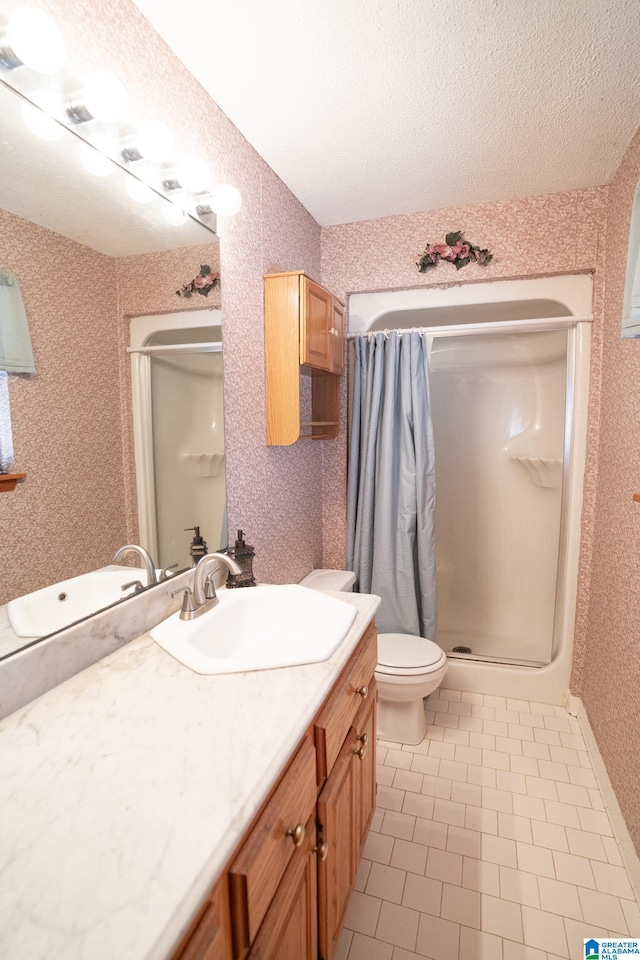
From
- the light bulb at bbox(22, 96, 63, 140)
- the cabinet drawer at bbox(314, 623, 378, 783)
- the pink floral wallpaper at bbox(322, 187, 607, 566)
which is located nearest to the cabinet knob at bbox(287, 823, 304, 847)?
the cabinet drawer at bbox(314, 623, 378, 783)

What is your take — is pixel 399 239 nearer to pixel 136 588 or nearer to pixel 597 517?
pixel 597 517

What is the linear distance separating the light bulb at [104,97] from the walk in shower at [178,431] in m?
0.43

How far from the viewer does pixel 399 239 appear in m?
2.26

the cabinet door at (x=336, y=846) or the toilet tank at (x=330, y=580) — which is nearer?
the cabinet door at (x=336, y=846)

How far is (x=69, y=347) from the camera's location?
0.92 m

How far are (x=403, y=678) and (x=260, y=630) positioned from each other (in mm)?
852

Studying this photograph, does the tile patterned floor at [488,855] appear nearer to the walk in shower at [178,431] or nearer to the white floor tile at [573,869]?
the white floor tile at [573,869]

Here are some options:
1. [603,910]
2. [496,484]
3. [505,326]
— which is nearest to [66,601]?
[603,910]

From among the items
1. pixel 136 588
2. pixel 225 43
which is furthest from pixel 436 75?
pixel 136 588

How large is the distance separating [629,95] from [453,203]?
2.56 feet

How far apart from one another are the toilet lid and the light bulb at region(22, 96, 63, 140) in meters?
1.93

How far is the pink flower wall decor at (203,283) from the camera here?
1.29 metres

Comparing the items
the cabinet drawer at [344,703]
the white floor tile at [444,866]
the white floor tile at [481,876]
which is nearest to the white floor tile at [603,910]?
the white floor tile at [481,876]

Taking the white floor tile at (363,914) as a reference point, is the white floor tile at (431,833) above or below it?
above
